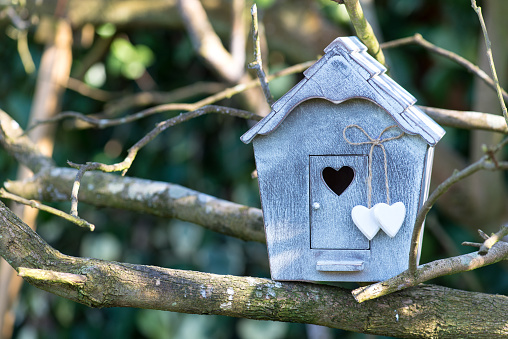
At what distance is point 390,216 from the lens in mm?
828

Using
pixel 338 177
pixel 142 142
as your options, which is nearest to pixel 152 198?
pixel 142 142

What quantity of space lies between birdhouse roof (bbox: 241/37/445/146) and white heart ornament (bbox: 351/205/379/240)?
0.13m

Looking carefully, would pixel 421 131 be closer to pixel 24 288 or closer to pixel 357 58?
pixel 357 58

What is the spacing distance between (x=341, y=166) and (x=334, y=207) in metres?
0.06

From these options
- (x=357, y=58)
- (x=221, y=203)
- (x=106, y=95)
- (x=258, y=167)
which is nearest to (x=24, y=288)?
(x=106, y=95)

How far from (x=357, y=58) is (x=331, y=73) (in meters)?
0.05

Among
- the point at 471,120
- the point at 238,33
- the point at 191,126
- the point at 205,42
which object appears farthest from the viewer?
the point at 191,126

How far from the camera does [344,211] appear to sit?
862 millimetres

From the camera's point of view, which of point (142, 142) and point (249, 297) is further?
point (142, 142)

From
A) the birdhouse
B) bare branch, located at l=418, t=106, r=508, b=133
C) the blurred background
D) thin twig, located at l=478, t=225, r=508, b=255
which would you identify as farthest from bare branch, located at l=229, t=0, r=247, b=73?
thin twig, located at l=478, t=225, r=508, b=255

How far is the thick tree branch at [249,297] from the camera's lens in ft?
2.58

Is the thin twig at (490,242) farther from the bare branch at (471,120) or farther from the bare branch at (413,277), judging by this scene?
the bare branch at (471,120)

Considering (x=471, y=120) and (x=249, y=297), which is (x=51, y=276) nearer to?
(x=249, y=297)

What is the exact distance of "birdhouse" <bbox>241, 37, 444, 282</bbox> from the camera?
83 centimetres
